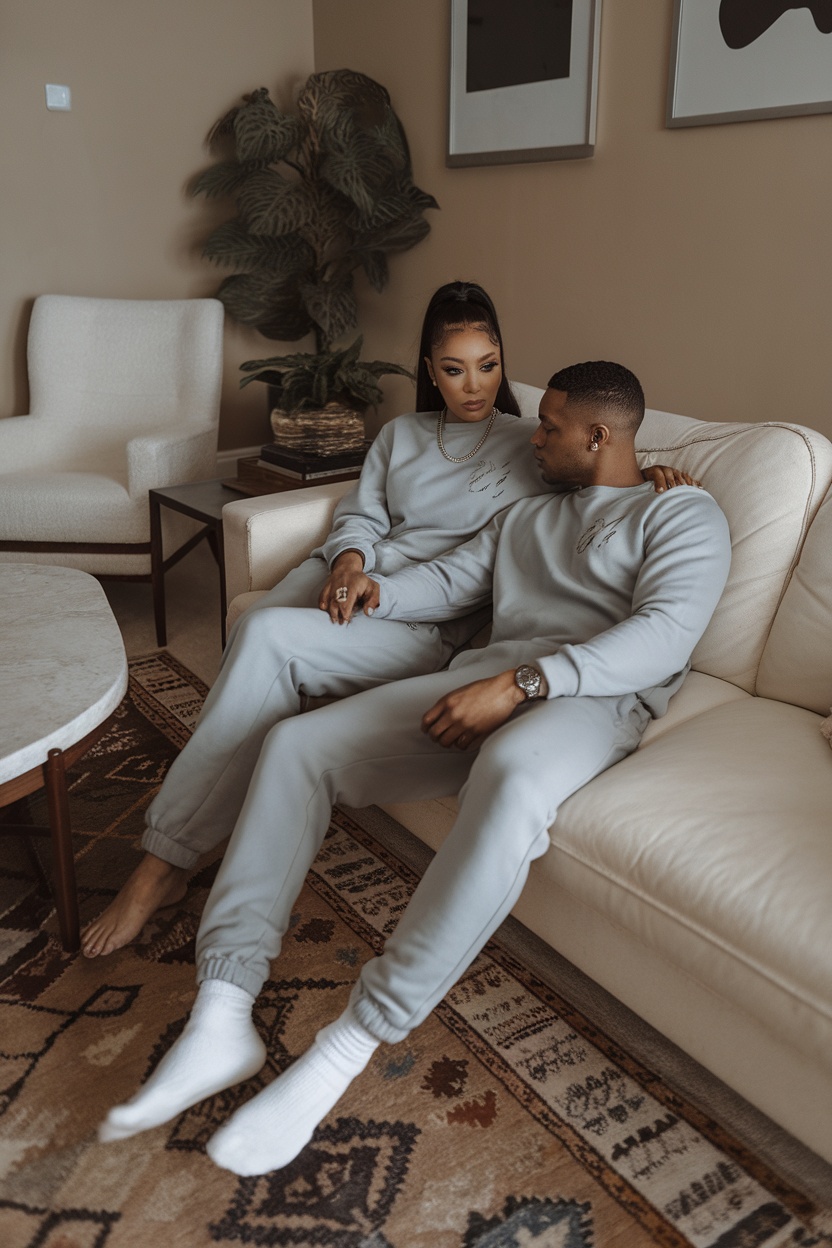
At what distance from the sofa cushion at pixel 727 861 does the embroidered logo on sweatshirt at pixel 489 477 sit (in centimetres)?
64

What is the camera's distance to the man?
1.22 m

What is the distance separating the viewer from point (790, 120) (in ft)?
7.87

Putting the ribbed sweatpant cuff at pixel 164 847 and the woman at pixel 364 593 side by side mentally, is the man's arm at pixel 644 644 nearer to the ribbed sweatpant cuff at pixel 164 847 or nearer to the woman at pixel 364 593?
the woman at pixel 364 593

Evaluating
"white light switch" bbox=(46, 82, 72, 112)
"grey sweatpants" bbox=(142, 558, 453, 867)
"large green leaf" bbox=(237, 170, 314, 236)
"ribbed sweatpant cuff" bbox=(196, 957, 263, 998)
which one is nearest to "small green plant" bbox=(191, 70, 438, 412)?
"large green leaf" bbox=(237, 170, 314, 236)

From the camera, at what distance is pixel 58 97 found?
11.2ft

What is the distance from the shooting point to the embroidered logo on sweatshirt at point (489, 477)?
191 cm

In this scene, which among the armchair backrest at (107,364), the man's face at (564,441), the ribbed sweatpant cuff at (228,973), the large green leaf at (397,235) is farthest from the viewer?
the large green leaf at (397,235)

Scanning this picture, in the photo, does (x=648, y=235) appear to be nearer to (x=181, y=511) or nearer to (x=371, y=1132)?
(x=181, y=511)

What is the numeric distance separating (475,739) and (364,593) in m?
0.43

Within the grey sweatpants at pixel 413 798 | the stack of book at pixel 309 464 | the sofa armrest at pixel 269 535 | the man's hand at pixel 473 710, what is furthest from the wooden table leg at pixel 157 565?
the man's hand at pixel 473 710

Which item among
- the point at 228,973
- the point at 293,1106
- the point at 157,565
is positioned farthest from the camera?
the point at 157,565

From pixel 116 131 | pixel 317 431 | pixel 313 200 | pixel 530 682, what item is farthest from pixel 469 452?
pixel 116 131

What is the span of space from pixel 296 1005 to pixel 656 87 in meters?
2.47

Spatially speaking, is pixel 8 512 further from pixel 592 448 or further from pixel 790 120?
pixel 790 120
